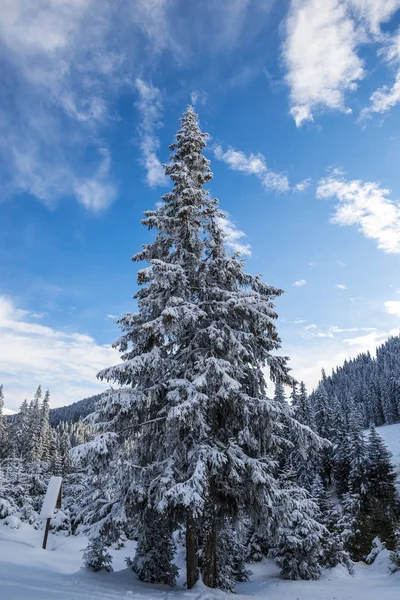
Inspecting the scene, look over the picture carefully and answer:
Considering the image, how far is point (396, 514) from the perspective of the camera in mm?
39719

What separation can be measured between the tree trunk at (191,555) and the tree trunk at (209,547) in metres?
0.34

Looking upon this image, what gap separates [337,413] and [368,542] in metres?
26.7

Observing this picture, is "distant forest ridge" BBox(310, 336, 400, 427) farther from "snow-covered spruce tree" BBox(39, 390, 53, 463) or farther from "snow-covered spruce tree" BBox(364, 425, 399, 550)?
"snow-covered spruce tree" BBox(39, 390, 53, 463)

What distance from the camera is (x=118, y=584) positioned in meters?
10.4

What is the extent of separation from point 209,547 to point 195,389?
4500 millimetres

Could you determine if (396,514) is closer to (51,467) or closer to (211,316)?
(211,316)

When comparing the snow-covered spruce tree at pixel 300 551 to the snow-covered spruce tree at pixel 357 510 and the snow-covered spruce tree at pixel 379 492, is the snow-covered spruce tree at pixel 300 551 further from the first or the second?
the snow-covered spruce tree at pixel 379 492

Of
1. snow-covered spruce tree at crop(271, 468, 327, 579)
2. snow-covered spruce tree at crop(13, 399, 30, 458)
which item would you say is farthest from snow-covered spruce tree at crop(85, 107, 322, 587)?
snow-covered spruce tree at crop(13, 399, 30, 458)

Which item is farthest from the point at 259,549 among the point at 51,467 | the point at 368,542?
the point at 51,467

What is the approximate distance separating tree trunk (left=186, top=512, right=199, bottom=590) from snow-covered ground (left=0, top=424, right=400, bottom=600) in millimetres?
395

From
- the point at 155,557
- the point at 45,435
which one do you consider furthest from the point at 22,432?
the point at 155,557

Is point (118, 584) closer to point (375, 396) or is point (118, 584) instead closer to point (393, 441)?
point (393, 441)

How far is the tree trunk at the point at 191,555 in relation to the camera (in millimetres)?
10133

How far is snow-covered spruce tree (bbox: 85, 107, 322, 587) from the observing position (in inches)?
390
